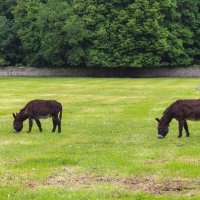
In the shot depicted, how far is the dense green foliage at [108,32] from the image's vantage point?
3398 inches

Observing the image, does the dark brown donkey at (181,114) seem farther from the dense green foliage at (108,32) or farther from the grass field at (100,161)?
the dense green foliage at (108,32)

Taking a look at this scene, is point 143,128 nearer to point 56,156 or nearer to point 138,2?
point 56,156

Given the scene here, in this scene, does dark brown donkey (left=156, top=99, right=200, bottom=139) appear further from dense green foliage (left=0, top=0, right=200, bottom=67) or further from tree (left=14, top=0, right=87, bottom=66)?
tree (left=14, top=0, right=87, bottom=66)

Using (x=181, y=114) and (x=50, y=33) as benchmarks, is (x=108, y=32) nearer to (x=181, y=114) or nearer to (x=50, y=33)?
(x=50, y=33)

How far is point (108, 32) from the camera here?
3472 inches

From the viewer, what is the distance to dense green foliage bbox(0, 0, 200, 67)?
283 feet

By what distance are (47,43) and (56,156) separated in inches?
2809

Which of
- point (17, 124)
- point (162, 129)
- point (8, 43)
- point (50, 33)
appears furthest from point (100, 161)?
point (8, 43)

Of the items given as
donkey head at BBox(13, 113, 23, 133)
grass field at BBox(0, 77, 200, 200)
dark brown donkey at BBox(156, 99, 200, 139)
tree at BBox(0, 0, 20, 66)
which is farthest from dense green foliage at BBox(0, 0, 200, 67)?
dark brown donkey at BBox(156, 99, 200, 139)

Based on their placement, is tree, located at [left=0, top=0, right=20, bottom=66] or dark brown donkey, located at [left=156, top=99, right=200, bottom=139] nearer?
dark brown donkey, located at [left=156, top=99, right=200, bottom=139]

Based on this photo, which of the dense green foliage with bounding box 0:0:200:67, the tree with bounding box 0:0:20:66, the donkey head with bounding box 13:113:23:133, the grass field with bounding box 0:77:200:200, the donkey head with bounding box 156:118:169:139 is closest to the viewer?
the grass field with bounding box 0:77:200:200

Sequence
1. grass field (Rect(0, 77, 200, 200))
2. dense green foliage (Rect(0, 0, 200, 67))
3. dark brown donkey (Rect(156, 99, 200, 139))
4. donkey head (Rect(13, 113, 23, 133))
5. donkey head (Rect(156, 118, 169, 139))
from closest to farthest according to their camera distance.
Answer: grass field (Rect(0, 77, 200, 200)) → dark brown donkey (Rect(156, 99, 200, 139)) → donkey head (Rect(156, 118, 169, 139)) → donkey head (Rect(13, 113, 23, 133)) → dense green foliage (Rect(0, 0, 200, 67))

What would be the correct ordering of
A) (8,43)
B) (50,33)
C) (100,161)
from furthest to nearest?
(8,43), (50,33), (100,161)

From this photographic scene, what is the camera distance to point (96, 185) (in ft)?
45.9
